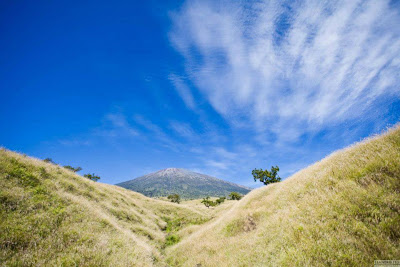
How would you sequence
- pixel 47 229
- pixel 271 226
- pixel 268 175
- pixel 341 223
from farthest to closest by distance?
1. pixel 268 175
2. pixel 271 226
3. pixel 47 229
4. pixel 341 223

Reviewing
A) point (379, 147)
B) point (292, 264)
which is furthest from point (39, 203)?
point (379, 147)

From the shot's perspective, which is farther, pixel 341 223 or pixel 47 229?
pixel 47 229

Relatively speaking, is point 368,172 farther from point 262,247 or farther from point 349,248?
point 262,247

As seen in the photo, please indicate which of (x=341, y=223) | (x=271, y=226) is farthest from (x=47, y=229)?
(x=341, y=223)

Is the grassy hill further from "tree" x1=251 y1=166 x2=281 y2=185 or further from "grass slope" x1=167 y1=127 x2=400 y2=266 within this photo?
"tree" x1=251 y1=166 x2=281 y2=185

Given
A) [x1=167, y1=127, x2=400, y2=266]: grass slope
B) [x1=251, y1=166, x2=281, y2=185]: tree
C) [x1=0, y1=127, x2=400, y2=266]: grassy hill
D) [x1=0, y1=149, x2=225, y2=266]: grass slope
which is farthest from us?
[x1=251, y1=166, x2=281, y2=185]: tree

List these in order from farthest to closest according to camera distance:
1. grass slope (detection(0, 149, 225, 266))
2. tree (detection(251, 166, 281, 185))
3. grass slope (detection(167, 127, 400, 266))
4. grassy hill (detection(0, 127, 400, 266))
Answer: tree (detection(251, 166, 281, 185))
grass slope (detection(0, 149, 225, 266))
grassy hill (detection(0, 127, 400, 266))
grass slope (detection(167, 127, 400, 266))

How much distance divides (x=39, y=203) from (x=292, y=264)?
42.2ft

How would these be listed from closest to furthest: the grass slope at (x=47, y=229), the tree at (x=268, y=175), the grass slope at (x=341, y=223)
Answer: the grass slope at (x=341, y=223)
the grass slope at (x=47, y=229)
the tree at (x=268, y=175)

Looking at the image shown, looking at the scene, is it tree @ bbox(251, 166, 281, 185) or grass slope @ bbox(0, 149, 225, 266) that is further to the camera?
tree @ bbox(251, 166, 281, 185)

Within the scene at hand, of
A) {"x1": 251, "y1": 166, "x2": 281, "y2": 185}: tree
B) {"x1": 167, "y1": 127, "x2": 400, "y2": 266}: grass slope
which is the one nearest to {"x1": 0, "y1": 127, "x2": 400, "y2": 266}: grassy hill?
{"x1": 167, "y1": 127, "x2": 400, "y2": 266}: grass slope

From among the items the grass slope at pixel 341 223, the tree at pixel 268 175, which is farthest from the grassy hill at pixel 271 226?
the tree at pixel 268 175

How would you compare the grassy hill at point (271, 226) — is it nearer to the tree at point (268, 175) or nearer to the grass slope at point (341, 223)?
the grass slope at point (341, 223)

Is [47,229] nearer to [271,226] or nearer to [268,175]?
[271,226]
